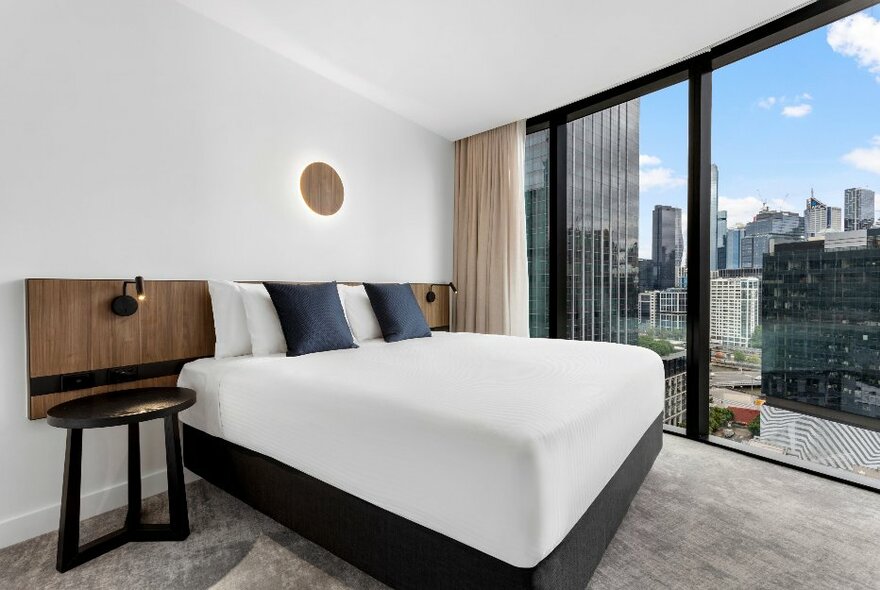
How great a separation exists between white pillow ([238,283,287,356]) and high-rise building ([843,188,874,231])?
3.31m

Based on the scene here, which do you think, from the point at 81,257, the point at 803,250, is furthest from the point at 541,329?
the point at 81,257

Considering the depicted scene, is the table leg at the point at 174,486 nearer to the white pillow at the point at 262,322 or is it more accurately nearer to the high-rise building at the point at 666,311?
the white pillow at the point at 262,322

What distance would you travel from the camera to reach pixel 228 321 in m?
2.26

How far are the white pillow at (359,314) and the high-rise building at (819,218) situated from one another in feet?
9.24

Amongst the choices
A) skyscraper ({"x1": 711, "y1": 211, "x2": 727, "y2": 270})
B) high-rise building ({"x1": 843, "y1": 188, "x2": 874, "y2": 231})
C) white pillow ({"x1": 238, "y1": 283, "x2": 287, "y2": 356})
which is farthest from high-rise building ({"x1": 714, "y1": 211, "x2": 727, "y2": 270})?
white pillow ({"x1": 238, "y1": 283, "x2": 287, "y2": 356})

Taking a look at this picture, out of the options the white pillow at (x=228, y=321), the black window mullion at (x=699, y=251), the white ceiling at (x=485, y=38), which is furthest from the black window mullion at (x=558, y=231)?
the white pillow at (x=228, y=321)

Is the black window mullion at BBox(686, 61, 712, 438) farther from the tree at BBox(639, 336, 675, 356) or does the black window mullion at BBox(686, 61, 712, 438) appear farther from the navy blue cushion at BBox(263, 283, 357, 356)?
the navy blue cushion at BBox(263, 283, 357, 356)

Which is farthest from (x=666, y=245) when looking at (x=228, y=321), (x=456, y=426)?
(x=228, y=321)

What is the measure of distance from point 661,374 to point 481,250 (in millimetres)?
2173

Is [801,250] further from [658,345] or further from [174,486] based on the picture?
[174,486]

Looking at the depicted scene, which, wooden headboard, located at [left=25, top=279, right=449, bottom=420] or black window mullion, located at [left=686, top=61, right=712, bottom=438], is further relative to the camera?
black window mullion, located at [left=686, top=61, right=712, bottom=438]

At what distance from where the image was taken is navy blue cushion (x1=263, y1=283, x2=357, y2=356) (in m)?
2.26

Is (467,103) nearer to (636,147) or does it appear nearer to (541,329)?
(636,147)

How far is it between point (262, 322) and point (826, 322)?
3.32 metres
